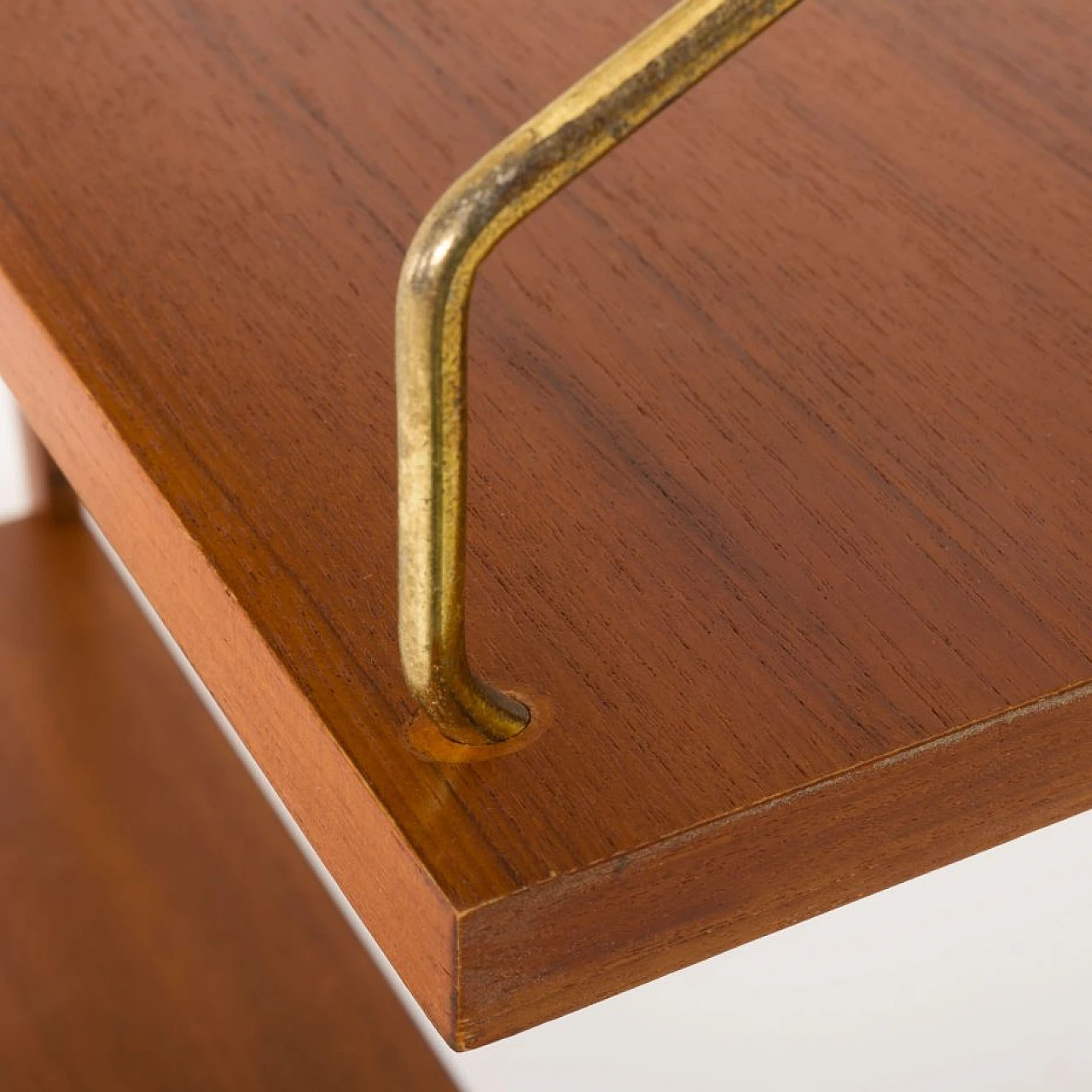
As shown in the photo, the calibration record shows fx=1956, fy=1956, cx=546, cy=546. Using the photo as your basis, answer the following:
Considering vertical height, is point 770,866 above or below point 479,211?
below

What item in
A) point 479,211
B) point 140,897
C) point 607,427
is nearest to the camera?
point 479,211

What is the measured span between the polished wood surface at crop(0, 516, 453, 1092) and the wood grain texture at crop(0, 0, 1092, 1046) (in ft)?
1.75

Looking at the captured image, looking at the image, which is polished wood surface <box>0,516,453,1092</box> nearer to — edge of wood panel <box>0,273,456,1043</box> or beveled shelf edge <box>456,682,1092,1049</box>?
edge of wood panel <box>0,273,456,1043</box>

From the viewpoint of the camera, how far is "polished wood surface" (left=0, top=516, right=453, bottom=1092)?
3.30 ft

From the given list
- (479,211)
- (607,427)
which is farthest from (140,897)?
(479,211)

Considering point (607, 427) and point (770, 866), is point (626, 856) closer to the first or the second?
point (770, 866)

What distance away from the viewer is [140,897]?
3.51 ft

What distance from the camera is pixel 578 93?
36 centimetres

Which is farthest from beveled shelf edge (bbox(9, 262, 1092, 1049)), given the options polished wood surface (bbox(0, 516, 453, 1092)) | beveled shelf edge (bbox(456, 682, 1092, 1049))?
polished wood surface (bbox(0, 516, 453, 1092))

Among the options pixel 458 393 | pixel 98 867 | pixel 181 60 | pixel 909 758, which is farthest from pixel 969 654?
pixel 98 867

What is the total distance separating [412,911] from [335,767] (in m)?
0.04

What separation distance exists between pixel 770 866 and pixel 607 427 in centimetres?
14

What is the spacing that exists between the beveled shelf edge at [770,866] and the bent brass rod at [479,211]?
0.07m

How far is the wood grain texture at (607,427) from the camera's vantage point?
0.40m
